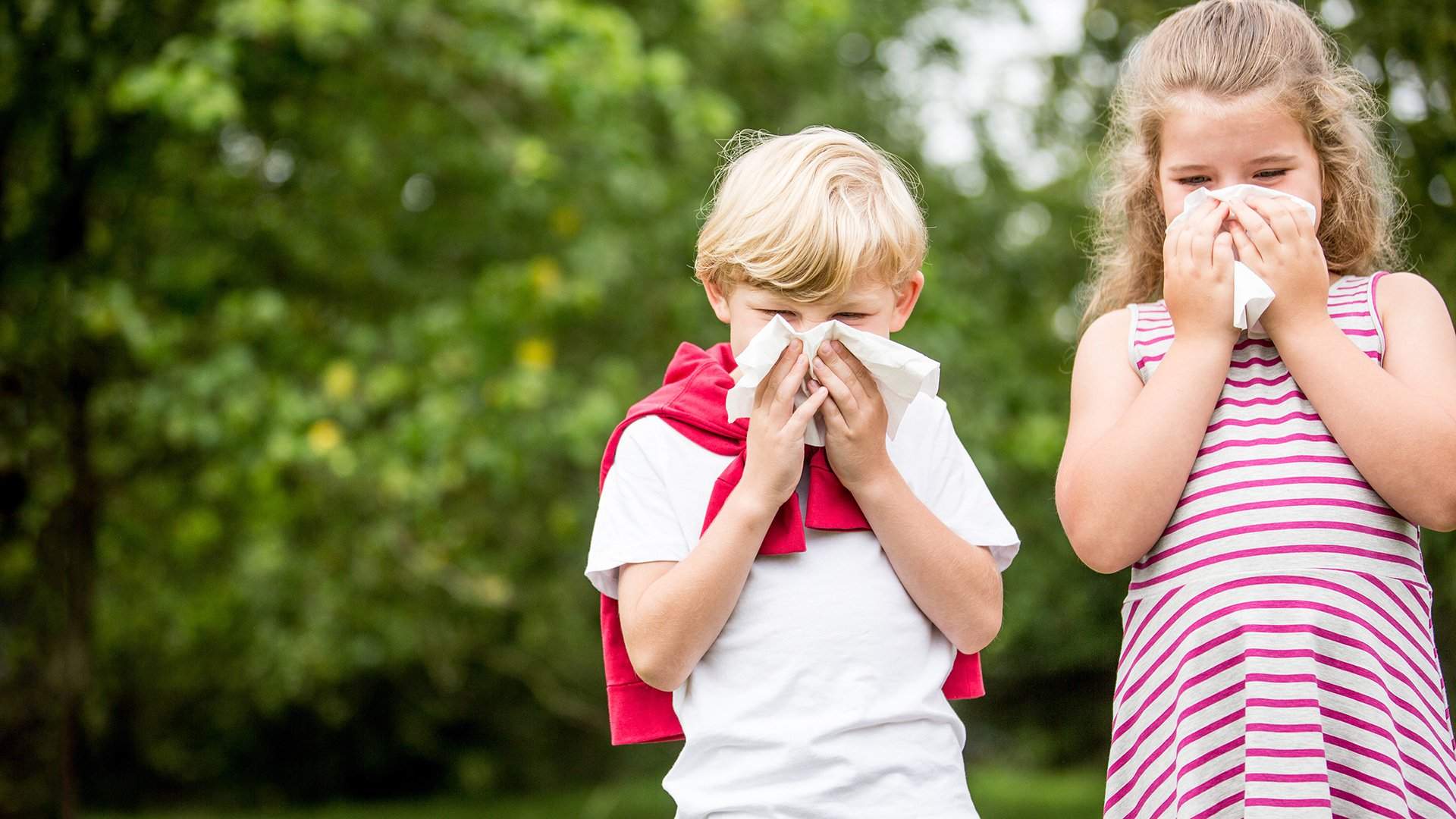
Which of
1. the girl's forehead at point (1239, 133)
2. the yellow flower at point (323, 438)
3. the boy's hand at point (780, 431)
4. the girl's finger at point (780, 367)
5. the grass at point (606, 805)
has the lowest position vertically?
the grass at point (606, 805)

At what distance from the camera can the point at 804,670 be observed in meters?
1.84

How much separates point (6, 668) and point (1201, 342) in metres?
5.78

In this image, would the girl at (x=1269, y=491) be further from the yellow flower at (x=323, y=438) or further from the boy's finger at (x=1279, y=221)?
the yellow flower at (x=323, y=438)

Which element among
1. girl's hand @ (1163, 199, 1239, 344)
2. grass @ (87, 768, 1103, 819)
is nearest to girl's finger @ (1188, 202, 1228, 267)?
girl's hand @ (1163, 199, 1239, 344)

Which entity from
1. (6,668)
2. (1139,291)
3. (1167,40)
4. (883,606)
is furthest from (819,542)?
(6,668)

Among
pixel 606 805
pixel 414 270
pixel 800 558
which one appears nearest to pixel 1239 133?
pixel 800 558

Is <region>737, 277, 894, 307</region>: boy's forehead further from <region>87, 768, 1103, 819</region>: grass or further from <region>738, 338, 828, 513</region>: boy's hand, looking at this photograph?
<region>87, 768, 1103, 819</region>: grass

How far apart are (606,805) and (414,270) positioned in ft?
18.1

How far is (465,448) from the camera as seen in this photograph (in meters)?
5.73

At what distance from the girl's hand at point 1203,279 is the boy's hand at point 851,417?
44 centimetres

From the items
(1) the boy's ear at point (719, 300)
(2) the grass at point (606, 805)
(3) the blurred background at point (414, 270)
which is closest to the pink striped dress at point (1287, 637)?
(1) the boy's ear at point (719, 300)

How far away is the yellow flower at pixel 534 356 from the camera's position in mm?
5844

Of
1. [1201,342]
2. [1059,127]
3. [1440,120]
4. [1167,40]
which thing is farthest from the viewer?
[1059,127]

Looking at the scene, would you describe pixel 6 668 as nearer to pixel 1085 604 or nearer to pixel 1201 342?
pixel 1201 342
